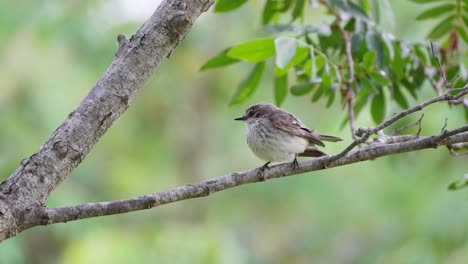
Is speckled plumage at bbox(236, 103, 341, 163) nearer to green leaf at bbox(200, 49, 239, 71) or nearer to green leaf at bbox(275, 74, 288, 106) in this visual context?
green leaf at bbox(275, 74, 288, 106)

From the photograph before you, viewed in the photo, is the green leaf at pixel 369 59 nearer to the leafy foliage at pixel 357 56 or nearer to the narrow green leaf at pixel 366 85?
the leafy foliage at pixel 357 56

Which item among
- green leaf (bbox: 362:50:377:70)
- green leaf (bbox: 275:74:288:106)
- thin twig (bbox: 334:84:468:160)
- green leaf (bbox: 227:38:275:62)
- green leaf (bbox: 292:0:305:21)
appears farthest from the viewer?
green leaf (bbox: 292:0:305:21)

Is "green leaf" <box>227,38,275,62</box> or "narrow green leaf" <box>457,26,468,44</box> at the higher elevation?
"narrow green leaf" <box>457,26,468,44</box>

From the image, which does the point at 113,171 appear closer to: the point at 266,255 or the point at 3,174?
the point at 266,255

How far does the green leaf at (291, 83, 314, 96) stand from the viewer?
3.53 metres

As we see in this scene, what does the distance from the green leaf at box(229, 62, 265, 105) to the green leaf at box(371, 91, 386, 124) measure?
62 cm

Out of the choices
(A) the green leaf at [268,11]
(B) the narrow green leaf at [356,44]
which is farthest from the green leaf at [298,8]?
(B) the narrow green leaf at [356,44]

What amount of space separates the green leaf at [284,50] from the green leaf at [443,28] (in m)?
1.18

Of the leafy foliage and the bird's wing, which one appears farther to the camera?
the bird's wing

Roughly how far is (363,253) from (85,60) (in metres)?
3.87

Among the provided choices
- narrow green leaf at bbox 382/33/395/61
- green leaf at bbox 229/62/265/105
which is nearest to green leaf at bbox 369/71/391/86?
narrow green leaf at bbox 382/33/395/61

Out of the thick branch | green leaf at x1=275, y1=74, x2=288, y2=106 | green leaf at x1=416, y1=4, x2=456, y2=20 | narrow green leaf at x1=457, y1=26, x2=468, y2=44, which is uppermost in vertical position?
green leaf at x1=416, y1=4, x2=456, y2=20

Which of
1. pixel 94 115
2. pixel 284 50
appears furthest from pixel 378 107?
pixel 94 115

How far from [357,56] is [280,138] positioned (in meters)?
0.84
